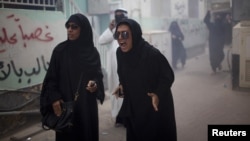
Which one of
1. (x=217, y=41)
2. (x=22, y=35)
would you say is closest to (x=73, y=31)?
(x=22, y=35)

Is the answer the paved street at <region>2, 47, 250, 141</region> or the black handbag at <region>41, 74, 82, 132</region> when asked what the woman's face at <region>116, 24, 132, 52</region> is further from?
the paved street at <region>2, 47, 250, 141</region>

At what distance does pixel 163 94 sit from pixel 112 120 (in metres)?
2.79

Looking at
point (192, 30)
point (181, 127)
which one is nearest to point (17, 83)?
point (181, 127)

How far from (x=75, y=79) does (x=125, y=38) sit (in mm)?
605

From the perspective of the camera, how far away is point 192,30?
1306cm

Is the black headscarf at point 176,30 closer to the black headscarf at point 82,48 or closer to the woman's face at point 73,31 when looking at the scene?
the black headscarf at point 82,48

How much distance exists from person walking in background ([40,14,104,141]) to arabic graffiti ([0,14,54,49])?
194 centimetres

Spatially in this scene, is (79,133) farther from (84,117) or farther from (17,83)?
(17,83)

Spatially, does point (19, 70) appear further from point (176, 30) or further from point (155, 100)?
point (176, 30)

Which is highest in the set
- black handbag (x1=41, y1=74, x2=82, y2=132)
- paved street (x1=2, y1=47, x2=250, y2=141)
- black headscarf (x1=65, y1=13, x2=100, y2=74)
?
black headscarf (x1=65, y1=13, x2=100, y2=74)

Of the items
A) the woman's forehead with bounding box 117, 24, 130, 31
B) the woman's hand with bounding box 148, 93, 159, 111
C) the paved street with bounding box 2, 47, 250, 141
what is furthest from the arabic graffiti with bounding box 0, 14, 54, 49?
the woman's hand with bounding box 148, 93, 159, 111

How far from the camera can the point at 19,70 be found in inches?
186

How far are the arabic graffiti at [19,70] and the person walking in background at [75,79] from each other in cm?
192

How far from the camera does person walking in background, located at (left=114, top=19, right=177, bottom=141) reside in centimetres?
250
